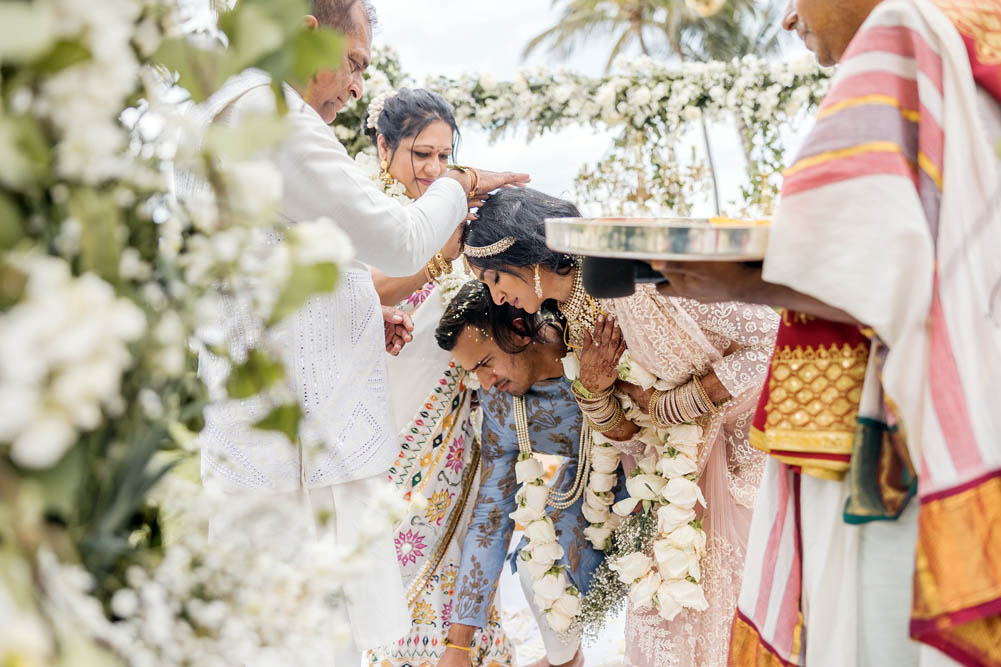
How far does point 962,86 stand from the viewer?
91cm

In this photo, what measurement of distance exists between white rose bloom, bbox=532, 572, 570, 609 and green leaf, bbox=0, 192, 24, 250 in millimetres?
2173

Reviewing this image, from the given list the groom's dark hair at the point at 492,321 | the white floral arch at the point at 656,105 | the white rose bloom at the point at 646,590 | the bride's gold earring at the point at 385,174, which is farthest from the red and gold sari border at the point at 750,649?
the white floral arch at the point at 656,105

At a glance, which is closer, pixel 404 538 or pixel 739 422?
pixel 739 422

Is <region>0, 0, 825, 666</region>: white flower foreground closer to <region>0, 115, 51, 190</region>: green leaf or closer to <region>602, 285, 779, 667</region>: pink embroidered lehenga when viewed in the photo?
<region>0, 115, 51, 190</region>: green leaf

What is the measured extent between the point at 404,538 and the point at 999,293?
1.98 meters

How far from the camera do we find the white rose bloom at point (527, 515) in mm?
2404

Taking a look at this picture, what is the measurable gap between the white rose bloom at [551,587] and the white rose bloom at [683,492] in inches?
21.3

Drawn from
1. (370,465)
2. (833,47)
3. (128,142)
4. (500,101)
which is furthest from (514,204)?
(500,101)

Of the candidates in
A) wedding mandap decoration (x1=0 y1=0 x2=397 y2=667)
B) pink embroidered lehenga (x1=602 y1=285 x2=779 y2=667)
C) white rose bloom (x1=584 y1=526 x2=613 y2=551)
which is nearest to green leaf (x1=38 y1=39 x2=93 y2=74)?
wedding mandap decoration (x1=0 y1=0 x2=397 y2=667)

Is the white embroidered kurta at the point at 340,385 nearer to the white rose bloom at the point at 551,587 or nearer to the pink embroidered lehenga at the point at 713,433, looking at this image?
the pink embroidered lehenga at the point at 713,433

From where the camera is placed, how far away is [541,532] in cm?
238

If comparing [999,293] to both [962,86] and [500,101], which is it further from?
[500,101]

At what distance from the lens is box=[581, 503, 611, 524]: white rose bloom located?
2404 millimetres

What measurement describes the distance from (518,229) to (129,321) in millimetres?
1787
